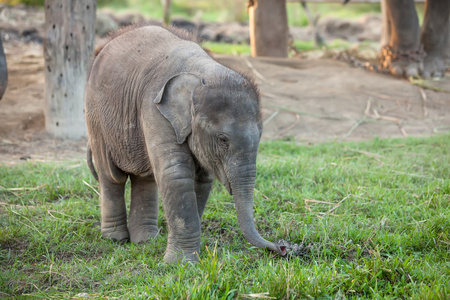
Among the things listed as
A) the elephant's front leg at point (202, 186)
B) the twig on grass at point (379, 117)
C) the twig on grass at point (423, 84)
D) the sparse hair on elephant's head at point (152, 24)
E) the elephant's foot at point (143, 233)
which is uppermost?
the sparse hair on elephant's head at point (152, 24)

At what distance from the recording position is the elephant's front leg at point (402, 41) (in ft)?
36.0

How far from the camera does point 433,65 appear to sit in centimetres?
1169

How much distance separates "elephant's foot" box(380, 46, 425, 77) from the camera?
11.3 metres

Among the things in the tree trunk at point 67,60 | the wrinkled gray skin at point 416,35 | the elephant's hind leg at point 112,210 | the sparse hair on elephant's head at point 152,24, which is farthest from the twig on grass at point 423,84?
the elephant's hind leg at point 112,210

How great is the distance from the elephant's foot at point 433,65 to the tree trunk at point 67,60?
288 inches

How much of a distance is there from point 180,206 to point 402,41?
887 cm

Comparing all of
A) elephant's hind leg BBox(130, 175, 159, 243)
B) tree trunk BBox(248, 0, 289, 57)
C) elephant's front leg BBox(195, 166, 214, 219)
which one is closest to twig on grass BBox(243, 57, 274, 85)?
tree trunk BBox(248, 0, 289, 57)

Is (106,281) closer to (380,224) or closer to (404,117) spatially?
(380,224)

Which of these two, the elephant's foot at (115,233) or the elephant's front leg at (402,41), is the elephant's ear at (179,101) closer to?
the elephant's foot at (115,233)

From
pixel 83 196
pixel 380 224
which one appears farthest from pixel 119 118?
pixel 380 224

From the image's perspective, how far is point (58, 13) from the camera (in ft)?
24.7

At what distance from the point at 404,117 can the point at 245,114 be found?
6.80 metres

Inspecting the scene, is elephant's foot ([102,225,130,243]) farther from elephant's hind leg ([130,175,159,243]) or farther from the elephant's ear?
the elephant's ear

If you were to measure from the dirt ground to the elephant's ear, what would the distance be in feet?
12.0
